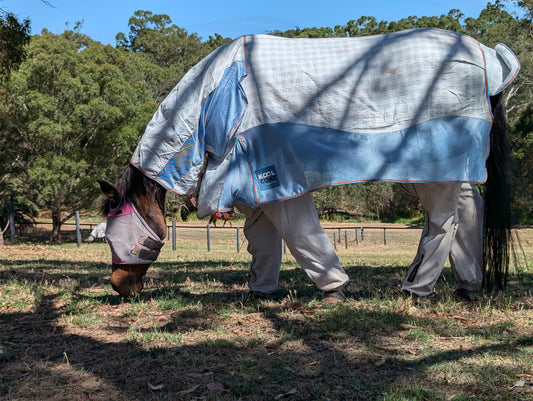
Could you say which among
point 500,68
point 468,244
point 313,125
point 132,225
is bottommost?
point 468,244

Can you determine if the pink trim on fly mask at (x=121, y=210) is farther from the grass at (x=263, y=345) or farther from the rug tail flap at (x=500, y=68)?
the rug tail flap at (x=500, y=68)

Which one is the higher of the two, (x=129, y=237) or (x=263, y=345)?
(x=129, y=237)

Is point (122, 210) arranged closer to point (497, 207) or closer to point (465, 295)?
point (465, 295)

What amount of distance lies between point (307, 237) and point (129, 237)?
1.52 meters

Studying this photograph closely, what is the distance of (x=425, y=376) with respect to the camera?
3072 mm

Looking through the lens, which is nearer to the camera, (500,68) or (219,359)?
(219,359)

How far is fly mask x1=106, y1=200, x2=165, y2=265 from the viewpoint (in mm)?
4793

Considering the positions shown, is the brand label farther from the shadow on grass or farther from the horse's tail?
the horse's tail

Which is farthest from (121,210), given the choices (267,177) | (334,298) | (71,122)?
(71,122)

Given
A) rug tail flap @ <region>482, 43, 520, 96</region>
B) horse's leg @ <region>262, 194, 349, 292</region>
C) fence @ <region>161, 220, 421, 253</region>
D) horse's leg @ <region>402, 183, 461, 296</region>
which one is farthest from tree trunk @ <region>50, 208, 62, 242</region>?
rug tail flap @ <region>482, 43, 520, 96</region>

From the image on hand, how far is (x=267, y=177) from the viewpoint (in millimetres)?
4660

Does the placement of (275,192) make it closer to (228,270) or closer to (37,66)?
(228,270)

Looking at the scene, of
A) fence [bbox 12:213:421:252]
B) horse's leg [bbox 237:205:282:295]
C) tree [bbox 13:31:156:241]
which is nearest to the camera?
horse's leg [bbox 237:205:282:295]

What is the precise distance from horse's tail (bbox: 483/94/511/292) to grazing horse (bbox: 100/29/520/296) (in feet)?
0.98
